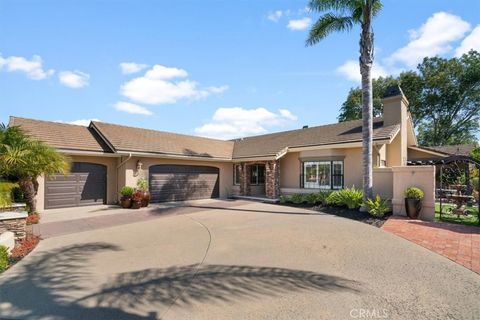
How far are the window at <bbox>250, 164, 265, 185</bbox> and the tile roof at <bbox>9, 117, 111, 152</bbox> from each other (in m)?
10.3

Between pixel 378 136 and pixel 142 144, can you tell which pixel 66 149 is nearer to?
pixel 142 144

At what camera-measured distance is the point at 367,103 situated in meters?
12.6

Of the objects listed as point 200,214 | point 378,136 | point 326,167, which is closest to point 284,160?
point 326,167

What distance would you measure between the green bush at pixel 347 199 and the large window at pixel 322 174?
8.40 feet

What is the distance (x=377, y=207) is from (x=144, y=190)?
1180cm

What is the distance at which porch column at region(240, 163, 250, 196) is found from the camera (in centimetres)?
2061

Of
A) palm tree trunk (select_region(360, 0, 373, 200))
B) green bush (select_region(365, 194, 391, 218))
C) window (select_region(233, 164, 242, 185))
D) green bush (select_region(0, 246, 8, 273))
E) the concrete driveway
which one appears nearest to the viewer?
the concrete driveway

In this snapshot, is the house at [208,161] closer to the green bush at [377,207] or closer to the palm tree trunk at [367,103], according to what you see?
the green bush at [377,207]

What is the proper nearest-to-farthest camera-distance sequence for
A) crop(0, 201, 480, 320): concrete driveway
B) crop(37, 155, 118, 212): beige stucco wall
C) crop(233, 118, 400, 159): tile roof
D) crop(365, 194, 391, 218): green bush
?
crop(0, 201, 480, 320): concrete driveway
crop(365, 194, 391, 218): green bush
crop(37, 155, 118, 212): beige stucco wall
crop(233, 118, 400, 159): tile roof

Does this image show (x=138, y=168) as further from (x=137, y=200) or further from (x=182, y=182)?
(x=182, y=182)

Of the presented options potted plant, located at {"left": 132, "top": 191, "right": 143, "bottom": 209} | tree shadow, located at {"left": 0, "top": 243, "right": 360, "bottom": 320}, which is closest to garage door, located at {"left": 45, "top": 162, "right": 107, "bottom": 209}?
potted plant, located at {"left": 132, "top": 191, "right": 143, "bottom": 209}

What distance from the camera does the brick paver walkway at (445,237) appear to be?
21.7 feet

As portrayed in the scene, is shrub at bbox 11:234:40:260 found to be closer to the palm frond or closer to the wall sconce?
the wall sconce

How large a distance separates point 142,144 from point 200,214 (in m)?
6.77
